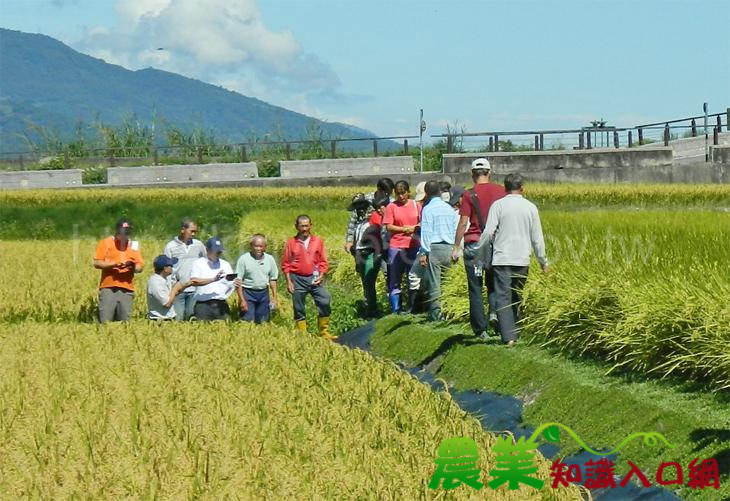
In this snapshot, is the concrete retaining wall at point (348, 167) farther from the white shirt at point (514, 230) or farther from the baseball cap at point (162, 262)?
the white shirt at point (514, 230)

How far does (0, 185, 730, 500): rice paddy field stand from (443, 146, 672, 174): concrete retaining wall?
80.7ft

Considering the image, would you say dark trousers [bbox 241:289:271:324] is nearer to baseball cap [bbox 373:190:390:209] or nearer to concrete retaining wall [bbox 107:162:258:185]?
baseball cap [bbox 373:190:390:209]

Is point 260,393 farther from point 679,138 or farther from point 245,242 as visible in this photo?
point 679,138

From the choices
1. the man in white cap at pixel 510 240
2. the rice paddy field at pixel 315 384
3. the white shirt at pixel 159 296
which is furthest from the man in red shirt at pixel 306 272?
the man in white cap at pixel 510 240

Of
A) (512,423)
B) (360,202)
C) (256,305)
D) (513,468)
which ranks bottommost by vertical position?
(512,423)

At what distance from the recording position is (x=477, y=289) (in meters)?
14.5

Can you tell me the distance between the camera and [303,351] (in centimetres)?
1297

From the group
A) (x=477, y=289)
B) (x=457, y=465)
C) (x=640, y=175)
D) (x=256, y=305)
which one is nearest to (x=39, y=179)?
(x=640, y=175)

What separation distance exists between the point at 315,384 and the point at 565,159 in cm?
3464

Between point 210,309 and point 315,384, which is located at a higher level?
point 315,384

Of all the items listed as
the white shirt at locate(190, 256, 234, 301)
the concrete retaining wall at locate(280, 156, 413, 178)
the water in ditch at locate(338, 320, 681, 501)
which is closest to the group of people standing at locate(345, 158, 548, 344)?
the water in ditch at locate(338, 320, 681, 501)

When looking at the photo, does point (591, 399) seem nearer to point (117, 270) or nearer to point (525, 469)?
point (525, 469)

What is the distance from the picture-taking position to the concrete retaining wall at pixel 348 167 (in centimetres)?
5072

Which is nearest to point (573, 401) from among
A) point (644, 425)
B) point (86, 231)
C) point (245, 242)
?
point (644, 425)
